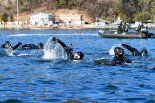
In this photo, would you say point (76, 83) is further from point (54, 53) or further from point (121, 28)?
point (121, 28)

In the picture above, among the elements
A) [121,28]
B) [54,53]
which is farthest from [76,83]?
[121,28]

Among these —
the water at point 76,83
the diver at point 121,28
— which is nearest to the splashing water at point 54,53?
the water at point 76,83

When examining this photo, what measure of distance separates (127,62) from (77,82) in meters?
8.44

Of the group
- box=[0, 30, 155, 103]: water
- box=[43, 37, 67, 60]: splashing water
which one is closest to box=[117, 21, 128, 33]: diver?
box=[43, 37, 67, 60]: splashing water

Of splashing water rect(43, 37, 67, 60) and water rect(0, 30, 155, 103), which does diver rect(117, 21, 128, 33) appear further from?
water rect(0, 30, 155, 103)

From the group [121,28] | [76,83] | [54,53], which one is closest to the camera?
[76,83]

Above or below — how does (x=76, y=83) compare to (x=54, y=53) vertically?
A: above

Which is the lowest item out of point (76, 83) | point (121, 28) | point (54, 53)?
point (121, 28)

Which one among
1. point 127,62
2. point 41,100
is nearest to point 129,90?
point 41,100

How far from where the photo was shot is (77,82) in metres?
21.0

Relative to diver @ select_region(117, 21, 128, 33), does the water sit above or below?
above

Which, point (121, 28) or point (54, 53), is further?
point (121, 28)

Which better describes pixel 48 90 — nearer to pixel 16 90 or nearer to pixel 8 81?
pixel 16 90

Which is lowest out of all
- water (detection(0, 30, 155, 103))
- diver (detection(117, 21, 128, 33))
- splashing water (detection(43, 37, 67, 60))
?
diver (detection(117, 21, 128, 33))
